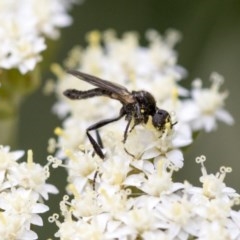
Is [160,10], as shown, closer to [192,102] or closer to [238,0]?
[238,0]

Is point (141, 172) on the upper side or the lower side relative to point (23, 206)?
upper

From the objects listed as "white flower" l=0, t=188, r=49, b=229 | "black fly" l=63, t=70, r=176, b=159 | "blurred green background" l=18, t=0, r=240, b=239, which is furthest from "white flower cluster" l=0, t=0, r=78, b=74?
"white flower" l=0, t=188, r=49, b=229

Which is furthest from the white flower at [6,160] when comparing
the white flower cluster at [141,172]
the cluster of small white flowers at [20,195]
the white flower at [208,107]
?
the white flower at [208,107]

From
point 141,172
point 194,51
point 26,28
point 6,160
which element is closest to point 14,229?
point 6,160

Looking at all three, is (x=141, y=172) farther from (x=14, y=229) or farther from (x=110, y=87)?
(x=14, y=229)

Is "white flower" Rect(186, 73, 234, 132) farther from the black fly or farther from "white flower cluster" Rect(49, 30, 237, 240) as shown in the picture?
the black fly
